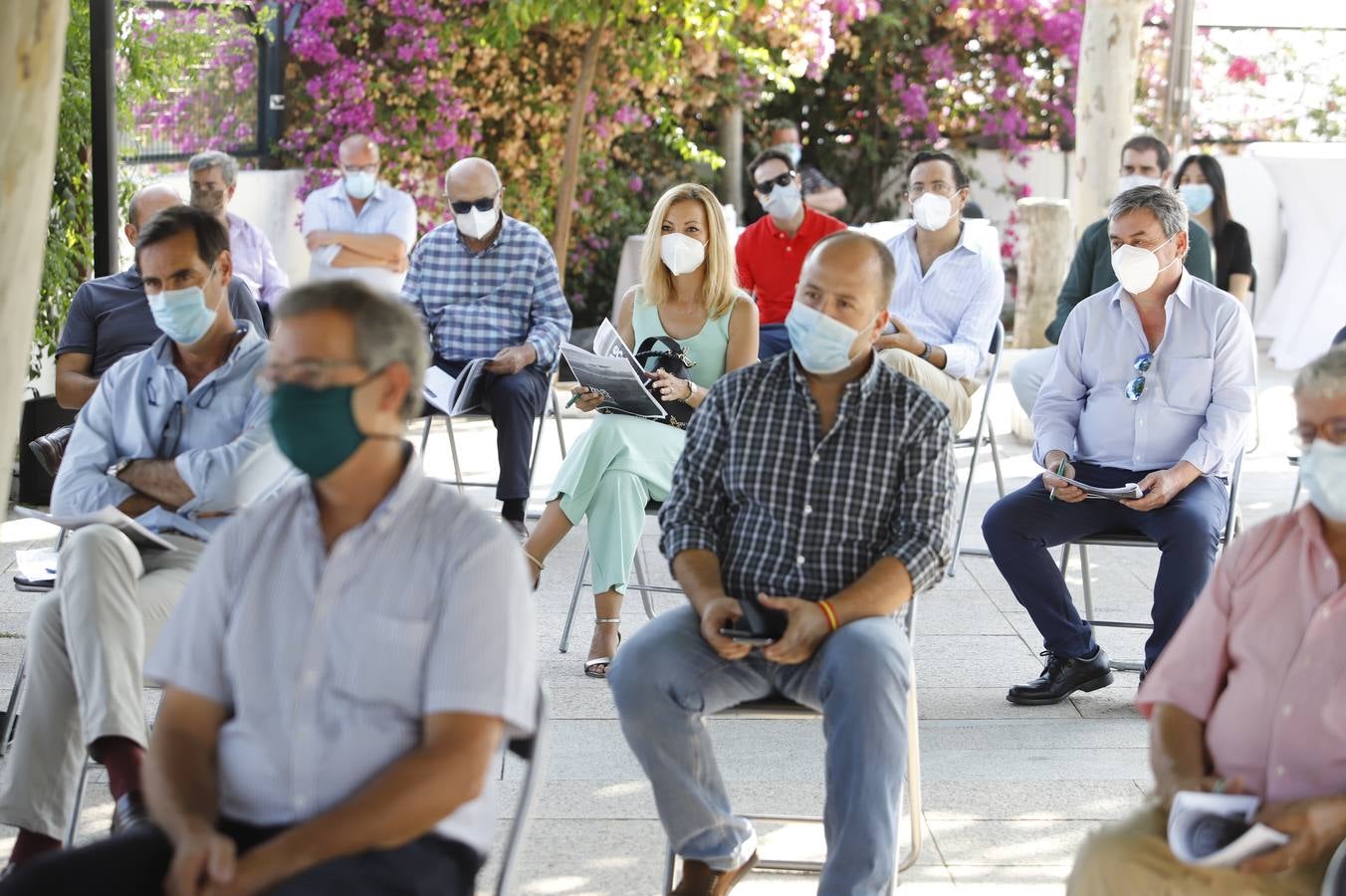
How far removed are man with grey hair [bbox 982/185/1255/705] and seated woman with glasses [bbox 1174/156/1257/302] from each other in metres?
2.72

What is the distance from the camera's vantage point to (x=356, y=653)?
2453mm

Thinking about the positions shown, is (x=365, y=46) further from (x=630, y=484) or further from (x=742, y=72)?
(x=630, y=484)

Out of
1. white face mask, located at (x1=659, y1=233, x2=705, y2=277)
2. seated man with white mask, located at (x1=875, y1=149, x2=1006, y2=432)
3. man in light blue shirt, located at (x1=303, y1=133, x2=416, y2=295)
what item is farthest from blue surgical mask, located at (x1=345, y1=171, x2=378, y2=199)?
white face mask, located at (x1=659, y1=233, x2=705, y2=277)

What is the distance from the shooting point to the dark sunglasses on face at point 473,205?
6.64 m

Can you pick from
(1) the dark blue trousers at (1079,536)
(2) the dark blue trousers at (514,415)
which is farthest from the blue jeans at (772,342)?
(1) the dark blue trousers at (1079,536)

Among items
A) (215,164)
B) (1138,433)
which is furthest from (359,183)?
(1138,433)

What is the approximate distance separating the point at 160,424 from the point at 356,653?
1637 mm

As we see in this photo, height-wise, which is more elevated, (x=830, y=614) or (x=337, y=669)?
(x=337, y=669)

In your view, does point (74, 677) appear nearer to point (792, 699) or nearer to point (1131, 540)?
point (792, 699)

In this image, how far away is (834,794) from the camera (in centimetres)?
317

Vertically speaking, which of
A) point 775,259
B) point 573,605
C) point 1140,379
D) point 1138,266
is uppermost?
point 1138,266

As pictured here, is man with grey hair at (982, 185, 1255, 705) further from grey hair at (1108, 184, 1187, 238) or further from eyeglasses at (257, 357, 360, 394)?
eyeglasses at (257, 357, 360, 394)

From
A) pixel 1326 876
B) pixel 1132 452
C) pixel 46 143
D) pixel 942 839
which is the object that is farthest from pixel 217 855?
pixel 1132 452

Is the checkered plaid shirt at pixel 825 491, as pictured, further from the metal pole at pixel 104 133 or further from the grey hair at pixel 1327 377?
the metal pole at pixel 104 133
